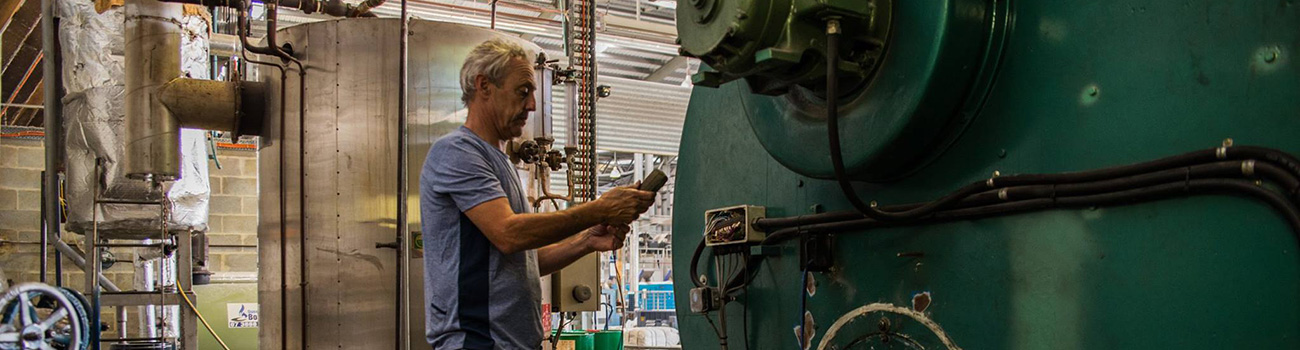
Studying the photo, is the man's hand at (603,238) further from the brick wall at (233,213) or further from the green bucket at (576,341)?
the brick wall at (233,213)

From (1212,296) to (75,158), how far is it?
661 centimetres

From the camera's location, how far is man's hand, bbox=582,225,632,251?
7.05ft

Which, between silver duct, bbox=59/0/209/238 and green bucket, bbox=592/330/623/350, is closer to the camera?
silver duct, bbox=59/0/209/238

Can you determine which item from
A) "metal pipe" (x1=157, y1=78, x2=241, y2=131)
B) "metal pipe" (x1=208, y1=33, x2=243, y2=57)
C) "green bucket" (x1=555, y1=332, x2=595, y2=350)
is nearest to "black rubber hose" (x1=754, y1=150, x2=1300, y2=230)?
"metal pipe" (x1=157, y1=78, x2=241, y2=131)

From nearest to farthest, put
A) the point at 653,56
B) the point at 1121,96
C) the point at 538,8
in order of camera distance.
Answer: the point at 1121,96 < the point at 538,8 < the point at 653,56

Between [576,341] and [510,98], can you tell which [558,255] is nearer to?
[510,98]

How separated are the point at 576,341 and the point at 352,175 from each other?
249 cm

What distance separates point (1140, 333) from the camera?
1236 millimetres

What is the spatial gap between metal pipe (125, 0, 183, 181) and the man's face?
2.99m

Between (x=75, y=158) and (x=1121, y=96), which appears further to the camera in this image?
(x=75, y=158)

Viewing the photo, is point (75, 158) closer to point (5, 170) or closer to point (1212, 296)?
point (5, 170)

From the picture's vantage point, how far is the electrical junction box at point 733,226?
1893mm

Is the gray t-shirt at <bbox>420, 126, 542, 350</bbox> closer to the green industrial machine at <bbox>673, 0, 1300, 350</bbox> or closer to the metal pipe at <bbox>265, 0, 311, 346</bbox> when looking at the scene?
the green industrial machine at <bbox>673, 0, 1300, 350</bbox>

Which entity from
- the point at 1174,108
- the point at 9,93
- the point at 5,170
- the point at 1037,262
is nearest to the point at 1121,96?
the point at 1174,108
